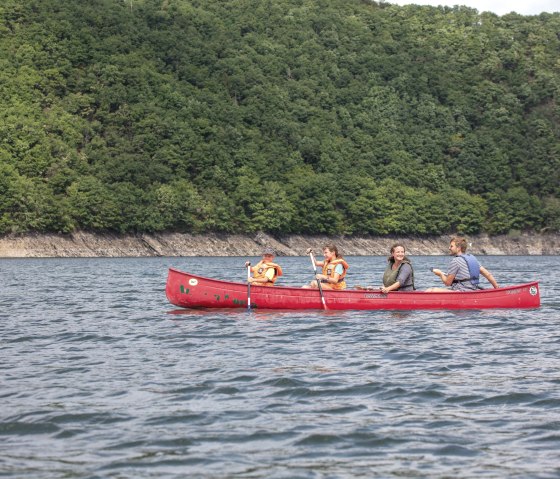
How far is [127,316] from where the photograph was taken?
96.6ft

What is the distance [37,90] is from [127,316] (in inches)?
4737

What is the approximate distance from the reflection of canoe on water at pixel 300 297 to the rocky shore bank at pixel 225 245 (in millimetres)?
89394

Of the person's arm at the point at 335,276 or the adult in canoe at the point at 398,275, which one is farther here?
the person's arm at the point at 335,276

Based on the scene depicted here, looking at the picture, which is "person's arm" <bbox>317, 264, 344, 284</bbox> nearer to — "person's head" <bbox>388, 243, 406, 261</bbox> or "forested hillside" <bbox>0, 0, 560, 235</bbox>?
"person's head" <bbox>388, 243, 406, 261</bbox>

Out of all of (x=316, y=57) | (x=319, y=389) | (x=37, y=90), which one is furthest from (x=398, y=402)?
(x=316, y=57)

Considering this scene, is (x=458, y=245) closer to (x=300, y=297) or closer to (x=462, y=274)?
(x=462, y=274)

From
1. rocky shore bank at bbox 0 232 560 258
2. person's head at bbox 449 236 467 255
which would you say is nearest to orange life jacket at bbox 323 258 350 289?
person's head at bbox 449 236 467 255

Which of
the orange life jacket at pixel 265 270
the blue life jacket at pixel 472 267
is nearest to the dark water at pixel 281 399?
the blue life jacket at pixel 472 267

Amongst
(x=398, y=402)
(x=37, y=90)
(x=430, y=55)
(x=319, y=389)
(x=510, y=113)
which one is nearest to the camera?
(x=398, y=402)

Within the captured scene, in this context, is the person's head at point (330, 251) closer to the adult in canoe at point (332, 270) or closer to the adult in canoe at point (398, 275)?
the adult in canoe at point (332, 270)

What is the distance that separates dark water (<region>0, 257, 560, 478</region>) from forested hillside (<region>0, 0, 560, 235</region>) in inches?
3840

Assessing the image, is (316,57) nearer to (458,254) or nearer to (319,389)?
(458,254)

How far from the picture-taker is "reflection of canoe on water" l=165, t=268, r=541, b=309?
2797 centimetres

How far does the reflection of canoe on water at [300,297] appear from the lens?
1101 inches
